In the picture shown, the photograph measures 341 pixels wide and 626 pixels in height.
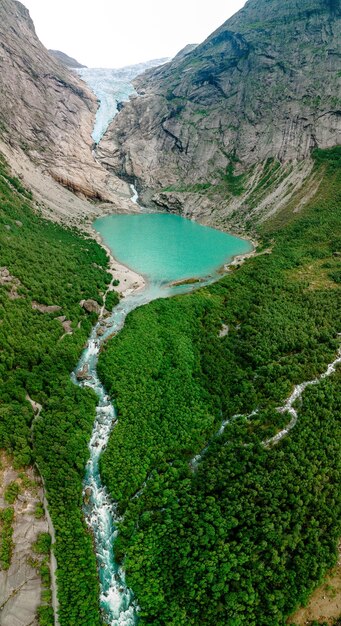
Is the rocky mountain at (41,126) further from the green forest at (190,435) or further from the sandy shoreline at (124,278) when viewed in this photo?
the green forest at (190,435)

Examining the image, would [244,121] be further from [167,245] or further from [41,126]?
[167,245]

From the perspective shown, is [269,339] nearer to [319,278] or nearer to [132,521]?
[319,278]

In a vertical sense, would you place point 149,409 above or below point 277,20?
below

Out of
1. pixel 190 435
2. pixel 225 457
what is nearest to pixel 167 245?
pixel 190 435

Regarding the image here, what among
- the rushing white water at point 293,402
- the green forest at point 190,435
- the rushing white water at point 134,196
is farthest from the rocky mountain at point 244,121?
the rushing white water at point 293,402

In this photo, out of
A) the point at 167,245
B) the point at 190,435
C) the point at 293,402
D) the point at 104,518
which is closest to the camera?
the point at 104,518

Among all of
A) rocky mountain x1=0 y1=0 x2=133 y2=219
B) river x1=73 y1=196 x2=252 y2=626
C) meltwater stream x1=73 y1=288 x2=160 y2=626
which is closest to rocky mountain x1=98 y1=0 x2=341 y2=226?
rocky mountain x1=0 y1=0 x2=133 y2=219

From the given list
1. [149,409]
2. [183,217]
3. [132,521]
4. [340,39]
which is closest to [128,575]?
[132,521]
